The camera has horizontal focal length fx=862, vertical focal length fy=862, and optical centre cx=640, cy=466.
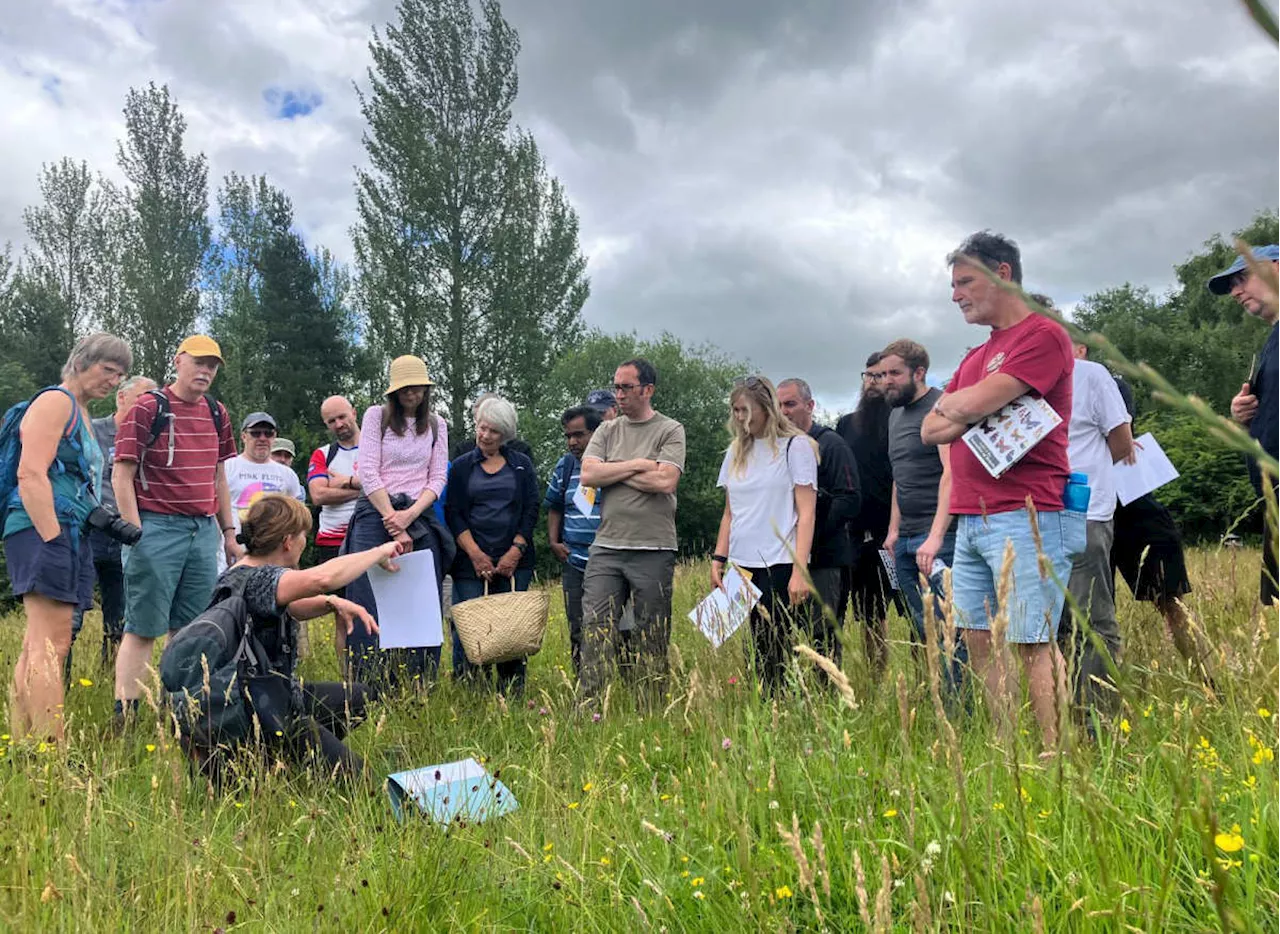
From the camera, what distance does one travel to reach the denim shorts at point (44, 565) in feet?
11.7

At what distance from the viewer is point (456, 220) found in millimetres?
25188

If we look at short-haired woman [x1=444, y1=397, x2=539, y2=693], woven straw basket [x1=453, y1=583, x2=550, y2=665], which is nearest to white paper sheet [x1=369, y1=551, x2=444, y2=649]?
woven straw basket [x1=453, y1=583, x2=550, y2=665]

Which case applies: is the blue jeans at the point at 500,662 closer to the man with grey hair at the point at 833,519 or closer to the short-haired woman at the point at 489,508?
the short-haired woman at the point at 489,508

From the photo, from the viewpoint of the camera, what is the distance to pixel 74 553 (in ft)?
12.3

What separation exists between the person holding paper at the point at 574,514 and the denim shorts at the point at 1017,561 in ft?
9.16

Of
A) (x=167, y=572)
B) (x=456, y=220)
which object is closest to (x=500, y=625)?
(x=167, y=572)

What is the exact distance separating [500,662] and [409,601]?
67 centimetres

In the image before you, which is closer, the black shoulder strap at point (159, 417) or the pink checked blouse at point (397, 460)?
the black shoulder strap at point (159, 417)

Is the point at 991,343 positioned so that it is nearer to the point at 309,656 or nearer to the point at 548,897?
the point at 548,897

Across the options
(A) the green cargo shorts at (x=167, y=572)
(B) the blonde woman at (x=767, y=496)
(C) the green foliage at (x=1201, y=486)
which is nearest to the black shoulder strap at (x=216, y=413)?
(A) the green cargo shorts at (x=167, y=572)

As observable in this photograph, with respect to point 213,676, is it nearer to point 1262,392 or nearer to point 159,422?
point 159,422

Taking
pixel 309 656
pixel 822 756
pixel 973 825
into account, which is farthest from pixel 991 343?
pixel 309 656

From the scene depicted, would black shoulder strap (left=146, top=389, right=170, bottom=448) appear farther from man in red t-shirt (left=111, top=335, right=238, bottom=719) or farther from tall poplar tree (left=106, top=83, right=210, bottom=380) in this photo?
tall poplar tree (left=106, top=83, right=210, bottom=380)

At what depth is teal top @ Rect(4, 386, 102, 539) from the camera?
3.69 m
